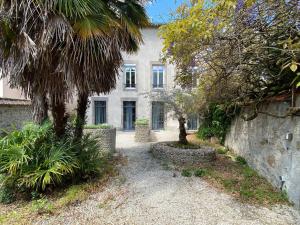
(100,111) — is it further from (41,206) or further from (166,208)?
(166,208)

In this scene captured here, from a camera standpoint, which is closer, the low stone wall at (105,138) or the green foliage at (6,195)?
the green foliage at (6,195)

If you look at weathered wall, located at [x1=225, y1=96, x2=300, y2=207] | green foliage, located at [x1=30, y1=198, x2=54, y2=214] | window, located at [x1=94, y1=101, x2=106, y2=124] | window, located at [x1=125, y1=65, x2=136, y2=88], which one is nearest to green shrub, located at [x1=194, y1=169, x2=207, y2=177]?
weathered wall, located at [x1=225, y1=96, x2=300, y2=207]

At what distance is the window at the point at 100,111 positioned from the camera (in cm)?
1712

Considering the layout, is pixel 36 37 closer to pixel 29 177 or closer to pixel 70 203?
pixel 29 177

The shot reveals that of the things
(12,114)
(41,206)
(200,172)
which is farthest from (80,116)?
(12,114)

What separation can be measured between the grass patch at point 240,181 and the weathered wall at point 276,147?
6.9 inches

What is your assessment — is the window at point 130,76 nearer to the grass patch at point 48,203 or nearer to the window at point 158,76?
the window at point 158,76

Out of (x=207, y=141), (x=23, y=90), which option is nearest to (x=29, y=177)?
(x=23, y=90)

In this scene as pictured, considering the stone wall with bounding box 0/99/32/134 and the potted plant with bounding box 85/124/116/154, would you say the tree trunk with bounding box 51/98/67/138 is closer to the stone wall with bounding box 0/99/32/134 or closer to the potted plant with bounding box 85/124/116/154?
the potted plant with bounding box 85/124/116/154

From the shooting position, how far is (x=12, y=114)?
37.0 feet

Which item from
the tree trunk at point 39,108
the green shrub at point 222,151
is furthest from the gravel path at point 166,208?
the green shrub at point 222,151

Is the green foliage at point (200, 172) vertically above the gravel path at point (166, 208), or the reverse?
the green foliage at point (200, 172)

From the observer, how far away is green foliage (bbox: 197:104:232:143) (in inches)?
373

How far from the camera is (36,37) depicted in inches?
188
